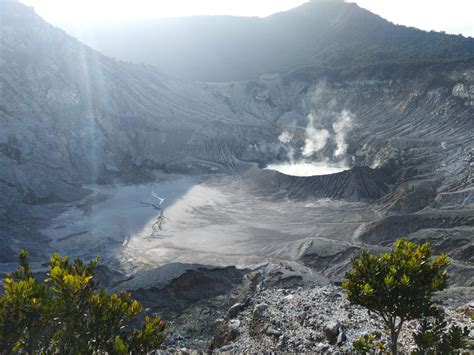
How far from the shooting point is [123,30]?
586 ft

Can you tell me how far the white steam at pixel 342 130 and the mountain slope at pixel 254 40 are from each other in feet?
143

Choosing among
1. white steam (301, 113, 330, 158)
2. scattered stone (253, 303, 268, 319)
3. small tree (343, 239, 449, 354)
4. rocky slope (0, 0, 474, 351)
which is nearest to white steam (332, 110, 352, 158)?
rocky slope (0, 0, 474, 351)

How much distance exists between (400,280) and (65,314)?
21.1 feet

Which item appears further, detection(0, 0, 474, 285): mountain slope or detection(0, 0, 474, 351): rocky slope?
detection(0, 0, 474, 285): mountain slope

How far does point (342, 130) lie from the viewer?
281 feet

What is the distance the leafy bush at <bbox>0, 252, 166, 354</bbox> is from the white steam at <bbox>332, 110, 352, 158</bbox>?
230 ft

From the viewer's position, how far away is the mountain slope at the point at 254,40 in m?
145

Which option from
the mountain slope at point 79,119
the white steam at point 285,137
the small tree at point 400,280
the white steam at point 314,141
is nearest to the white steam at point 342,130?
the white steam at point 314,141

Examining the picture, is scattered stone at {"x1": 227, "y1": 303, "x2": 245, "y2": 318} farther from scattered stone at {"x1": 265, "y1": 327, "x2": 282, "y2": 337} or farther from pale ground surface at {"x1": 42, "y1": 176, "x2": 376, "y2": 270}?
pale ground surface at {"x1": 42, "y1": 176, "x2": 376, "y2": 270}

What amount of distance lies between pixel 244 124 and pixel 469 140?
1619 inches

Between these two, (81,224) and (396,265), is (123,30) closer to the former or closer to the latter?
(81,224)

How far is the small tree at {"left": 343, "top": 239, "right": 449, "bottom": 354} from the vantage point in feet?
29.2

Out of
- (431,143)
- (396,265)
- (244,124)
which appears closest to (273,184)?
(431,143)

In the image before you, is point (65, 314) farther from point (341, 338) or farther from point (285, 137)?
point (285, 137)
